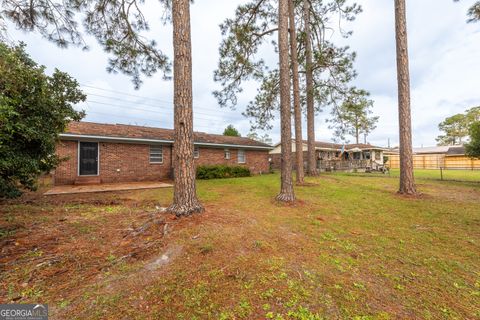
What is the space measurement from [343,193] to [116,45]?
33.7ft

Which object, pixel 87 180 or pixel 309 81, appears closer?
pixel 87 180

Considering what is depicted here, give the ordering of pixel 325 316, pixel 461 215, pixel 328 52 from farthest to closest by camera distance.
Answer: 1. pixel 328 52
2. pixel 461 215
3. pixel 325 316

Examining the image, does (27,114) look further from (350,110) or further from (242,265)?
(350,110)

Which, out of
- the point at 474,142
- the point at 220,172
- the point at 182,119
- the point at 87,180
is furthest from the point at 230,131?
the point at 182,119

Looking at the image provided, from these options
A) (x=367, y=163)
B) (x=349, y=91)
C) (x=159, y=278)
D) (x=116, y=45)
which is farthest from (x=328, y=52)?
(x=367, y=163)

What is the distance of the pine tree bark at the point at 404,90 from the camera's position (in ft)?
23.0

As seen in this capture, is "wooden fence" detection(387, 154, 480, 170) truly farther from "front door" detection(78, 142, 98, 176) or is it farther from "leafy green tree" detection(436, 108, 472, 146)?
"front door" detection(78, 142, 98, 176)

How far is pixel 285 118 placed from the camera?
→ 606cm

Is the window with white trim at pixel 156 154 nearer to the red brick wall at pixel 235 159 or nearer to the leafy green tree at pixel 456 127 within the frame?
the red brick wall at pixel 235 159

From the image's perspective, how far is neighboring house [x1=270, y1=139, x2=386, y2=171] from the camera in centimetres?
2022

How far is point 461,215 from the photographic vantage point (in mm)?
4777

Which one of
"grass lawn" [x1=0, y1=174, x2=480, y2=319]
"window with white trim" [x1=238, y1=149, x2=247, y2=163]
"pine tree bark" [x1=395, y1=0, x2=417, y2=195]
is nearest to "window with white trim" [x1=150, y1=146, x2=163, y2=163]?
"window with white trim" [x1=238, y1=149, x2=247, y2=163]

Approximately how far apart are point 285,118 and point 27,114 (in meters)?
6.44

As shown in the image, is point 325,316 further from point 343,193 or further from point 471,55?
point 471,55
